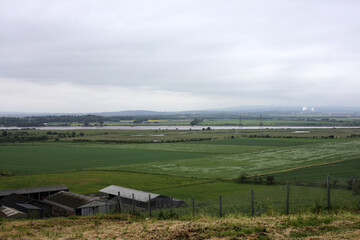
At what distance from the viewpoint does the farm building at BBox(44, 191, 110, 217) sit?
22.4 m

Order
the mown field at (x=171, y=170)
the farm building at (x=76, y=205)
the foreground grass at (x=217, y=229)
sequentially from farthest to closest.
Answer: the mown field at (x=171, y=170)
the farm building at (x=76, y=205)
the foreground grass at (x=217, y=229)

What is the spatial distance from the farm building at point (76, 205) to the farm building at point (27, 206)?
615 millimetres

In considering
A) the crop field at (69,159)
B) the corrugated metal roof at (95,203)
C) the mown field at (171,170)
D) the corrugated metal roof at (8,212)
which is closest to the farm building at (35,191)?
the mown field at (171,170)

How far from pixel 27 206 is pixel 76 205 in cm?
334

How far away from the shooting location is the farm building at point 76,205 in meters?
22.4

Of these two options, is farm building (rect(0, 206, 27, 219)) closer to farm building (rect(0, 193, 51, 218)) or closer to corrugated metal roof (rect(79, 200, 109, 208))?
farm building (rect(0, 193, 51, 218))

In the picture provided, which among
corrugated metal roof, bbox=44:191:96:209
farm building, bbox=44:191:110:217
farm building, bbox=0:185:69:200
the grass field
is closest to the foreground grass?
farm building, bbox=44:191:110:217

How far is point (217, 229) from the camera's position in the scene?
31.9 ft

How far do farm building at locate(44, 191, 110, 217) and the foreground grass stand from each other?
10.1 metres

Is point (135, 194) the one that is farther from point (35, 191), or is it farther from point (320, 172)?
point (320, 172)

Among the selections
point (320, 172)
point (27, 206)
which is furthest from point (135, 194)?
point (320, 172)

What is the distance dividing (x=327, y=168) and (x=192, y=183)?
16669 mm

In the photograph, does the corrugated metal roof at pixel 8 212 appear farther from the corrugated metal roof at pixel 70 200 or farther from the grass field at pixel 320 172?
the grass field at pixel 320 172

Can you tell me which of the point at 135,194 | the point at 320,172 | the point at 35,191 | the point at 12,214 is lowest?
the point at 320,172
